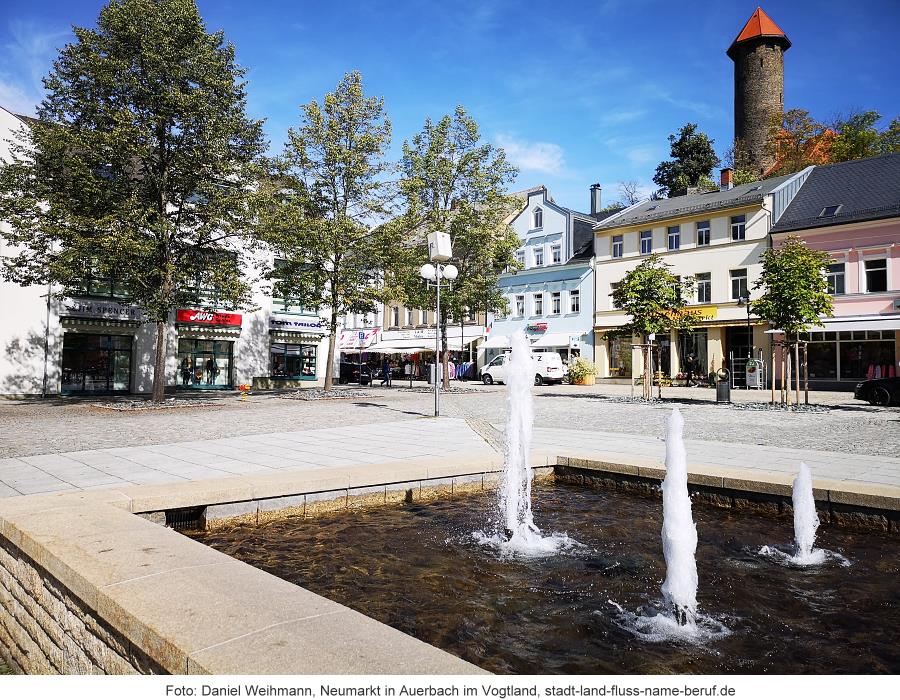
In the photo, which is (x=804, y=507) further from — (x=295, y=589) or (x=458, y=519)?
(x=295, y=589)

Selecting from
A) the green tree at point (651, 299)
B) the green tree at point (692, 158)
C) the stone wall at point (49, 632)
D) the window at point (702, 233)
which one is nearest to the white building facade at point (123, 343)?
the green tree at point (651, 299)

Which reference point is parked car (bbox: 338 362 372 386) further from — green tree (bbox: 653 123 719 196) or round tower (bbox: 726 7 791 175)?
round tower (bbox: 726 7 791 175)

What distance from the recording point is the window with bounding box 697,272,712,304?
36188 millimetres

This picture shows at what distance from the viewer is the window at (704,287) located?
36.2m

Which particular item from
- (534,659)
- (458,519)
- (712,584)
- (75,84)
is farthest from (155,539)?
(75,84)

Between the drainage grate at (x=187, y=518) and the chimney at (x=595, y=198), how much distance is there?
46.9 m

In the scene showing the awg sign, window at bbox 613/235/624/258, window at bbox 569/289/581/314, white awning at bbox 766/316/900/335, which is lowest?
white awning at bbox 766/316/900/335

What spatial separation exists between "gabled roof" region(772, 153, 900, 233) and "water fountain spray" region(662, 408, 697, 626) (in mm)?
32258

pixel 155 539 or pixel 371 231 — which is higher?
pixel 371 231

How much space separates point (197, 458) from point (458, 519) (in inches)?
177

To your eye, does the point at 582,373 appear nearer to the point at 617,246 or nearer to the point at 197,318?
the point at 617,246

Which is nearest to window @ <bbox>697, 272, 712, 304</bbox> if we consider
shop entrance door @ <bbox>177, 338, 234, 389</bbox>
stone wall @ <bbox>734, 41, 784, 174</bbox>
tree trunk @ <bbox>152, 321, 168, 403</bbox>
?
shop entrance door @ <bbox>177, 338, 234, 389</bbox>

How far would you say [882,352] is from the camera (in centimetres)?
3034

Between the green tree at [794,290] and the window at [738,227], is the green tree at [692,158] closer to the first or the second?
the window at [738,227]
